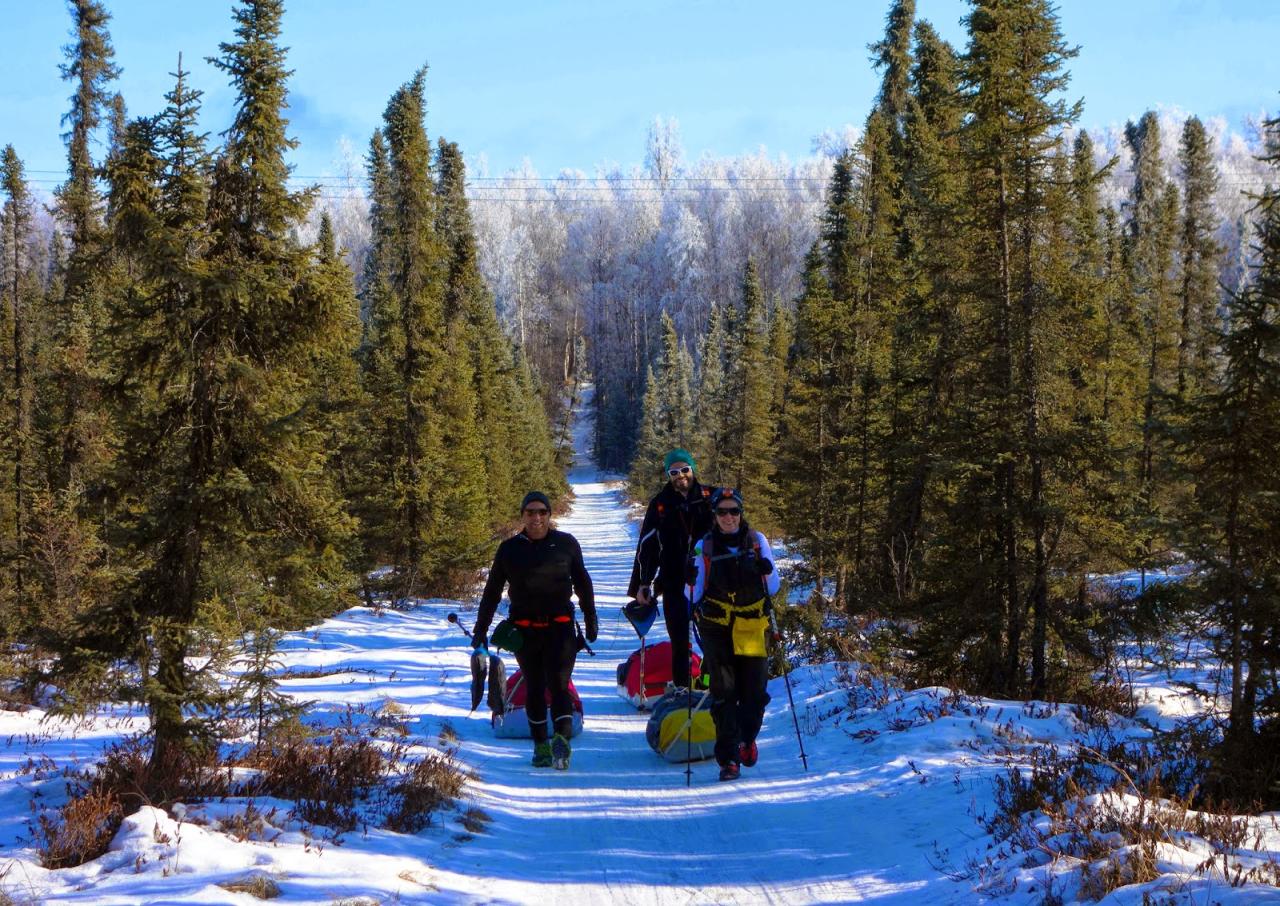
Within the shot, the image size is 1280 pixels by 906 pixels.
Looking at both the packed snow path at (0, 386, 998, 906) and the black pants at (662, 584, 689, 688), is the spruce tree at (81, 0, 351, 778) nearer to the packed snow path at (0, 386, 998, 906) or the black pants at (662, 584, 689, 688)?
the packed snow path at (0, 386, 998, 906)

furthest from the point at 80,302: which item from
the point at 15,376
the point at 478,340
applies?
the point at 478,340

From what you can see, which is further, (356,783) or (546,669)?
(546,669)

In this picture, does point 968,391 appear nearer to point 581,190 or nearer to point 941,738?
point 941,738

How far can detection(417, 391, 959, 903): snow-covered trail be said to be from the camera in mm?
5594

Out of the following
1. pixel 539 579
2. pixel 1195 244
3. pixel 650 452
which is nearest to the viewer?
pixel 539 579

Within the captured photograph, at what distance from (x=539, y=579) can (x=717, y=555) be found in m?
1.75

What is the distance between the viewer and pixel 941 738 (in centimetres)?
820

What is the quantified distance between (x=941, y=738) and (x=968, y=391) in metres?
6.91

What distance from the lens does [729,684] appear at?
797cm

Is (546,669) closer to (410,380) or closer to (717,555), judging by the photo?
(717,555)

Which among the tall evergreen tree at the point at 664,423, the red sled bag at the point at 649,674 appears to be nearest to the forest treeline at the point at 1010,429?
the red sled bag at the point at 649,674

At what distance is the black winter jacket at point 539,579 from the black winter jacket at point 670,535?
3.99 ft

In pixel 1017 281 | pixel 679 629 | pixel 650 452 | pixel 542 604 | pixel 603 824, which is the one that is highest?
pixel 1017 281

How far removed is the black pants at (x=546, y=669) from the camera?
835 cm
